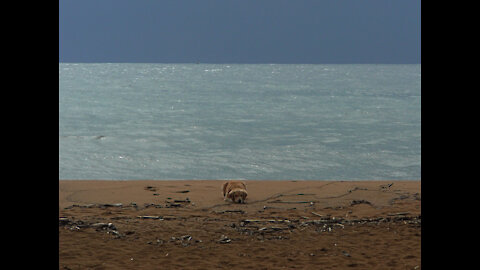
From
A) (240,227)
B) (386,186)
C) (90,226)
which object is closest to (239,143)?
(386,186)

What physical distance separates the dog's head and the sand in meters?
0.10

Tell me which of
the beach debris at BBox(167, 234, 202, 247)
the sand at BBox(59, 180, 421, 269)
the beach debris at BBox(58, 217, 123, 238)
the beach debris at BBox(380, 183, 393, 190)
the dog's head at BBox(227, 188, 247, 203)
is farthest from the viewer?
the beach debris at BBox(380, 183, 393, 190)

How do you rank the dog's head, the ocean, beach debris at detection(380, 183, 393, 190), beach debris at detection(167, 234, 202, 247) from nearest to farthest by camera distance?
beach debris at detection(167, 234, 202, 247)
the dog's head
beach debris at detection(380, 183, 393, 190)
the ocean

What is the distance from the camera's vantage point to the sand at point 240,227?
166 inches

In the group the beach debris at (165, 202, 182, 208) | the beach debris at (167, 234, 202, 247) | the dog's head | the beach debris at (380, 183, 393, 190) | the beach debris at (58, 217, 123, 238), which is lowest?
the beach debris at (167, 234, 202, 247)

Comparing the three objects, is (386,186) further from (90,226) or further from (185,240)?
(90,226)

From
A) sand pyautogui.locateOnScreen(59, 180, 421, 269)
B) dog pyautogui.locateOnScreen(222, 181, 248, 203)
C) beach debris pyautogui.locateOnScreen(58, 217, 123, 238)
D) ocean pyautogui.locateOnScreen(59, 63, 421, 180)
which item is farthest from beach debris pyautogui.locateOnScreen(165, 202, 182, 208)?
ocean pyautogui.locateOnScreen(59, 63, 421, 180)

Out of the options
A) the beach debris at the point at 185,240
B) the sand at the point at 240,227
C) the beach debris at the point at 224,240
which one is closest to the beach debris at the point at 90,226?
the sand at the point at 240,227

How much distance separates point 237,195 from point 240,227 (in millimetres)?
1368

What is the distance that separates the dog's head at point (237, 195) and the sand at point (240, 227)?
0.32 feet

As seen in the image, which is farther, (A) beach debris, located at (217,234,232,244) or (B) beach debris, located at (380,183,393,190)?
(B) beach debris, located at (380,183,393,190)

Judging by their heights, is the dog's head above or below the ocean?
below

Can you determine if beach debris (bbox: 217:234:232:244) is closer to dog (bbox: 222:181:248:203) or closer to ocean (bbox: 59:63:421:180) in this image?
dog (bbox: 222:181:248:203)

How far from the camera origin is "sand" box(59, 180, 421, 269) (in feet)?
13.8
